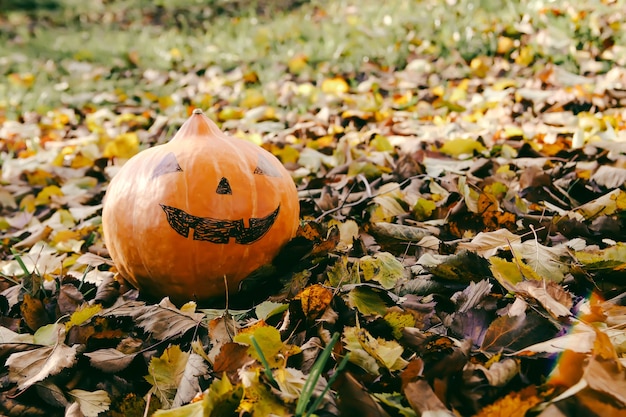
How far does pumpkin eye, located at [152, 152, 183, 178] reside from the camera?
64.0 inches

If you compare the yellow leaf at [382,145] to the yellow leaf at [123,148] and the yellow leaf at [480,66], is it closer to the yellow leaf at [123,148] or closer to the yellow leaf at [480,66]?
the yellow leaf at [123,148]

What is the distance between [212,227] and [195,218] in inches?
2.1

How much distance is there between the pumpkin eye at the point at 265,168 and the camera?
170 cm

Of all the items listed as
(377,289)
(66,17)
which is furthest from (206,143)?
(66,17)

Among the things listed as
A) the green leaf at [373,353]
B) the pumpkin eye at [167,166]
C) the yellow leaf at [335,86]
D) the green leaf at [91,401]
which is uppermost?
the pumpkin eye at [167,166]

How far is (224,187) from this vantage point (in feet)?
5.29

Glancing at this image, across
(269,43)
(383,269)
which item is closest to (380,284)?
(383,269)

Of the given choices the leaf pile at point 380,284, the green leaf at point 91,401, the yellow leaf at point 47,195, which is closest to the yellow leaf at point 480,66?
the leaf pile at point 380,284

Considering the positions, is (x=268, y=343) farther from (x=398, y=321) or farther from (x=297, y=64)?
(x=297, y=64)

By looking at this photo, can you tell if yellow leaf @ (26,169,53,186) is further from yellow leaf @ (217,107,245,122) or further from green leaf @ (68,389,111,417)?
green leaf @ (68,389,111,417)

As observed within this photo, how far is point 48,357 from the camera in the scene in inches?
52.4

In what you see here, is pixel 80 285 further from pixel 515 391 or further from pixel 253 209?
pixel 515 391

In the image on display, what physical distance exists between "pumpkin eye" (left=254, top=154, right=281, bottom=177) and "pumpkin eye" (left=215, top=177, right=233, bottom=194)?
0.11 m

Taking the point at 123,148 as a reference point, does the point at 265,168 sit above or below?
above
